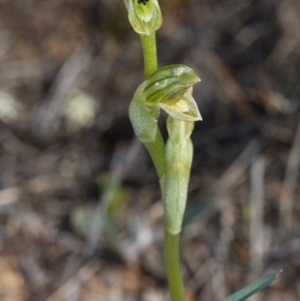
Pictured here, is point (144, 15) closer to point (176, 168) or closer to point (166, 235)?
point (176, 168)

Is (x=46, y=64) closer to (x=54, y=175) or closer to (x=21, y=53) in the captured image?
(x=21, y=53)

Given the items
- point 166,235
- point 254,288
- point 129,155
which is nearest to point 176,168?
point 166,235

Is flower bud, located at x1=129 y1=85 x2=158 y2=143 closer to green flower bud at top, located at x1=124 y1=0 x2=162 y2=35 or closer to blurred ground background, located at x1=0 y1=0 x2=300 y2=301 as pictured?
green flower bud at top, located at x1=124 y1=0 x2=162 y2=35

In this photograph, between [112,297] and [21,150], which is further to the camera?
[21,150]

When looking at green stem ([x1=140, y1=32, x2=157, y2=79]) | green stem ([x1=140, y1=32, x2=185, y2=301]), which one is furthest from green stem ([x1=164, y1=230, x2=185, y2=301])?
green stem ([x1=140, y1=32, x2=157, y2=79])

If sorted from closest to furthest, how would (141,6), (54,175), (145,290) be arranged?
(141,6), (145,290), (54,175)

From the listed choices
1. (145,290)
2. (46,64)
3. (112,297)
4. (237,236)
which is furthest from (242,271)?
(46,64)
